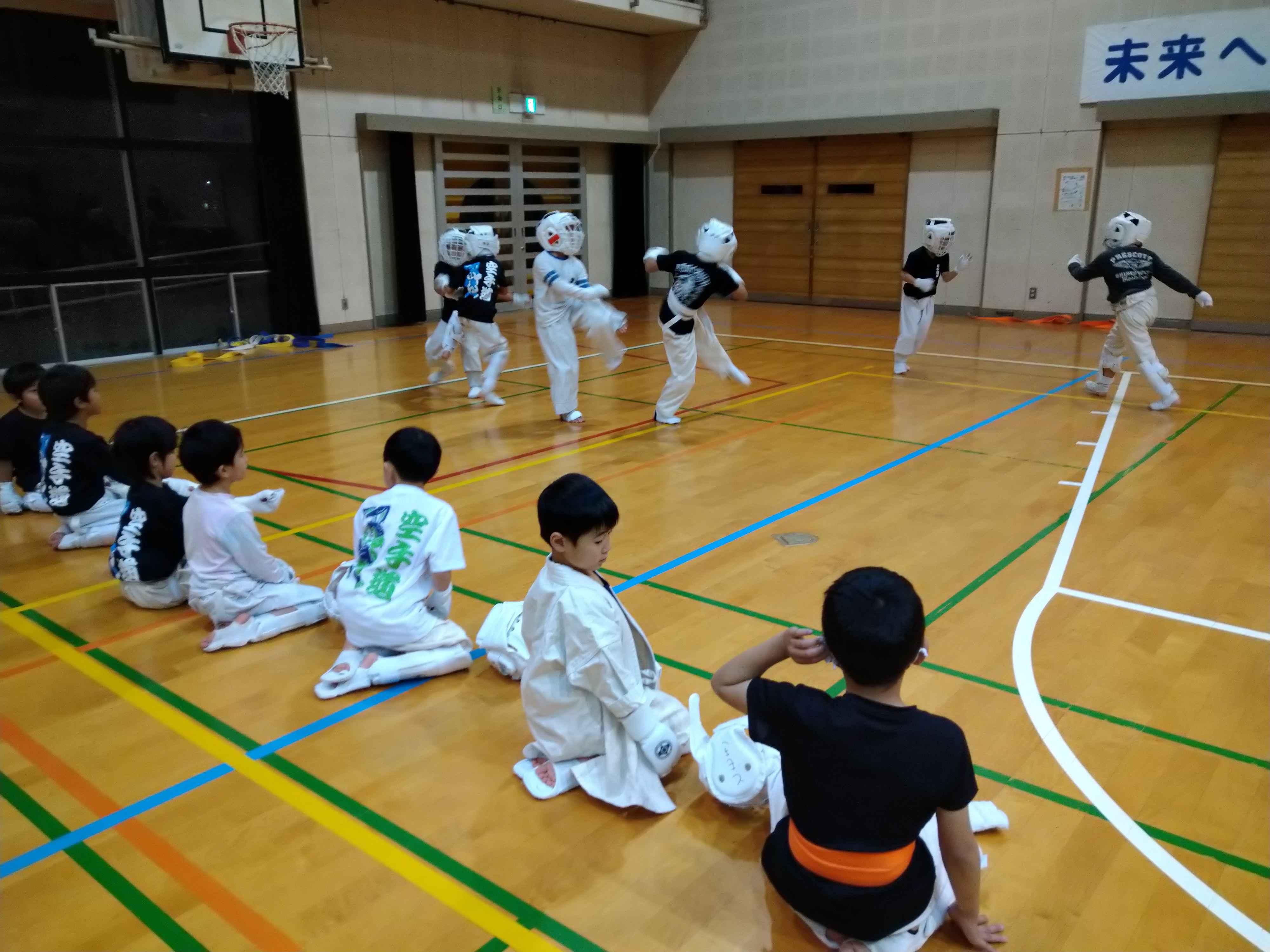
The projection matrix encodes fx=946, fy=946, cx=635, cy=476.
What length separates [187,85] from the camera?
10867 mm

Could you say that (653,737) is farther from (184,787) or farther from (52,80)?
(52,80)

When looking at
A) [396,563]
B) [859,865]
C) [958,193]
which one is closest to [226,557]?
[396,563]

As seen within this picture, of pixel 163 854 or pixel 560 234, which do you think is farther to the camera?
pixel 560 234

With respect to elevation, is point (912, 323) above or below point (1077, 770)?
above

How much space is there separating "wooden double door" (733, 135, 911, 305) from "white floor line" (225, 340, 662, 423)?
629cm

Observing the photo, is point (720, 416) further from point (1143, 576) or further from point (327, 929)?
point (327, 929)

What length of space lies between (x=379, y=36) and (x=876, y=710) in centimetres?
1337

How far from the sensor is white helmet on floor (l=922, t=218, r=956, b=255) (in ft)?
29.9

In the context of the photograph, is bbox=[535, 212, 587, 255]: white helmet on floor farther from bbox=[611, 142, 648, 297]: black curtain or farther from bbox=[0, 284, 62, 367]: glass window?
bbox=[611, 142, 648, 297]: black curtain

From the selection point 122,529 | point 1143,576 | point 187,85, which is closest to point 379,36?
point 187,85

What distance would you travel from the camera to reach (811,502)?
5.71 m

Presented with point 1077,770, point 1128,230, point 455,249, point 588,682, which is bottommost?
point 1077,770

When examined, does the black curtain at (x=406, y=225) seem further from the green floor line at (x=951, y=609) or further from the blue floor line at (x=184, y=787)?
the blue floor line at (x=184, y=787)

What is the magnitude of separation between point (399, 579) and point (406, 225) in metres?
10.9
